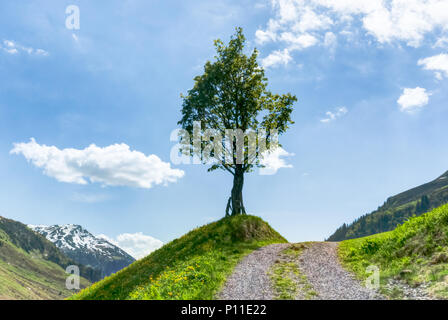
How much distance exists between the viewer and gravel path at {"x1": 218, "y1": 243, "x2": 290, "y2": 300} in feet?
46.5

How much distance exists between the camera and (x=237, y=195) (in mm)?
36562

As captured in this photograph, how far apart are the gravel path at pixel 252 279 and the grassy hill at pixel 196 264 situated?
0.61 m

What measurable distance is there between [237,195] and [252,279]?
1952 cm

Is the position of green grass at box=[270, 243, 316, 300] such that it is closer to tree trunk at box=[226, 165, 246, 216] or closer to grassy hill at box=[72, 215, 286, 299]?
grassy hill at box=[72, 215, 286, 299]

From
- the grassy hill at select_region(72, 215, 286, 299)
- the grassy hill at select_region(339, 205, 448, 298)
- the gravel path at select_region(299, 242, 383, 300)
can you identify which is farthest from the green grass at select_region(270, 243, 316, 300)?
the grassy hill at select_region(339, 205, 448, 298)

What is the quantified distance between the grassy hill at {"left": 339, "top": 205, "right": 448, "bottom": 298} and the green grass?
3.37 metres

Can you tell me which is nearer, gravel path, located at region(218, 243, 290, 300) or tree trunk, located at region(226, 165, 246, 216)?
gravel path, located at region(218, 243, 290, 300)

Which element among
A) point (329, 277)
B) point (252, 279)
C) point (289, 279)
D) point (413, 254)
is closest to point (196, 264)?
point (252, 279)

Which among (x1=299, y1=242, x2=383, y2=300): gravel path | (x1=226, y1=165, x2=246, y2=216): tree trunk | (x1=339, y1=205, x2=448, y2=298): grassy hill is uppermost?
(x1=226, y1=165, x2=246, y2=216): tree trunk

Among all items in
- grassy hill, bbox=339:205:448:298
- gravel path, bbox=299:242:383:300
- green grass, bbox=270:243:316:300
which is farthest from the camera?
green grass, bbox=270:243:316:300

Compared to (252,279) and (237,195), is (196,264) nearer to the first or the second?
(252,279)
